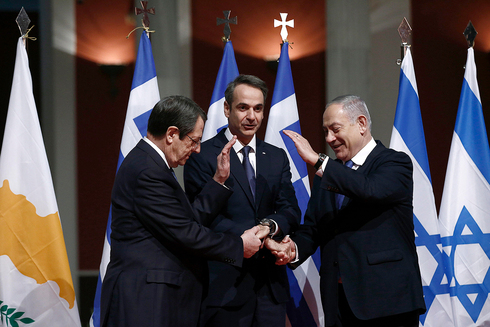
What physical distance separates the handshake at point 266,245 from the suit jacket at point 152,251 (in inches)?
6.7

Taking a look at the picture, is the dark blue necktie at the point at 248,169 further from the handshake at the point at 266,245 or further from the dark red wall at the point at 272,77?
the dark red wall at the point at 272,77

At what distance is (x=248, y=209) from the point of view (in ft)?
6.88

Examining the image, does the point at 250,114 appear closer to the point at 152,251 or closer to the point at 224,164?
the point at 224,164

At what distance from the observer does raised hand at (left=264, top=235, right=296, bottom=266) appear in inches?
80.9

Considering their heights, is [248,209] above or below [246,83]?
below

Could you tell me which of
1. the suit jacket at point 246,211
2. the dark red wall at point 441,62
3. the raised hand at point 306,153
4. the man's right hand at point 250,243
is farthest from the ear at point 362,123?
the dark red wall at point 441,62

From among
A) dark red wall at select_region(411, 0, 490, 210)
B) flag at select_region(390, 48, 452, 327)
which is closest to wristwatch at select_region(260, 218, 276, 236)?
flag at select_region(390, 48, 452, 327)

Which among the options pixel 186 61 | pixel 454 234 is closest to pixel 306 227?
pixel 454 234

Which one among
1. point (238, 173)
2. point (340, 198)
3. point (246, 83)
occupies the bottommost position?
point (340, 198)

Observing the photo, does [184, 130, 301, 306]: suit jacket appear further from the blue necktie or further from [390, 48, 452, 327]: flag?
[390, 48, 452, 327]: flag

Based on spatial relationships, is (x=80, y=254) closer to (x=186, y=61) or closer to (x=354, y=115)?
(x=186, y=61)

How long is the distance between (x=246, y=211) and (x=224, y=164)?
26 centimetres

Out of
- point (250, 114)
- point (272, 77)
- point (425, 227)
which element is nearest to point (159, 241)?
point (250, 114)

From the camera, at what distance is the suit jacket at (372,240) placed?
1.81 m
